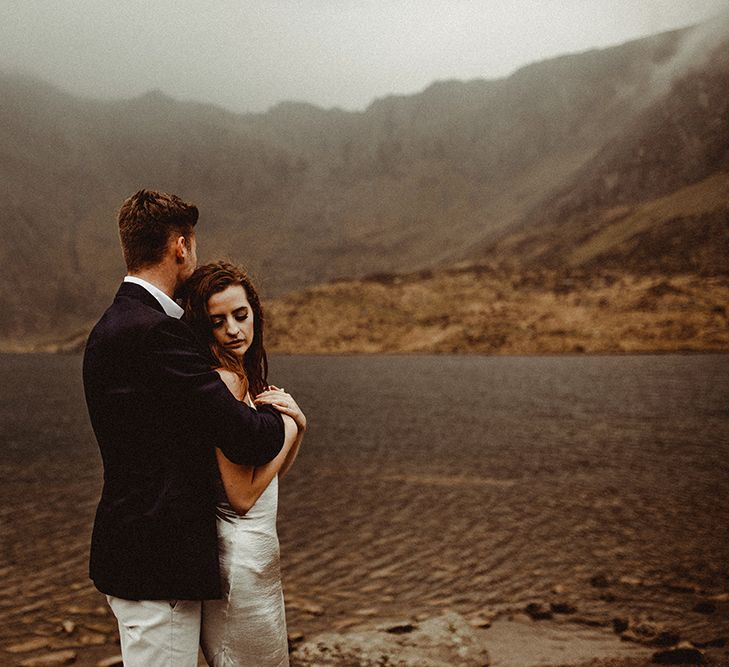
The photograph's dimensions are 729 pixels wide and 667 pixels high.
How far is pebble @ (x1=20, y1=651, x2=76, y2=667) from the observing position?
902 cm

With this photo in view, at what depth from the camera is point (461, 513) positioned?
16.8m

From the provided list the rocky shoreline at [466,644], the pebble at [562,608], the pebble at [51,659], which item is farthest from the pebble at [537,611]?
the pebble at [51,659]

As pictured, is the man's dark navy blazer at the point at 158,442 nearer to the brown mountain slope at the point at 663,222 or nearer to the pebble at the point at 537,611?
the pebble at the point at 537,611

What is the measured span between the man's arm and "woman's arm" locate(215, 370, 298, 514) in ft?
0.31

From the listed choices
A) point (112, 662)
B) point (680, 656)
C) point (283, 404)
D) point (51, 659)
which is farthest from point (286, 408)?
point (51, 659)

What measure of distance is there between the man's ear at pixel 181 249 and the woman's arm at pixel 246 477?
0.61 m

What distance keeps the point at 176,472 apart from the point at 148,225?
3.67 feet

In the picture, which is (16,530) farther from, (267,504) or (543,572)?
(267,504)

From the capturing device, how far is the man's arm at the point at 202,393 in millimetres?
2922

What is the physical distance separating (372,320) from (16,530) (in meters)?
99.9

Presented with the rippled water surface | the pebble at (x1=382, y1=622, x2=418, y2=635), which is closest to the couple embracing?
the pebble at (x1=382, y1=622, x2=418, y2=635)

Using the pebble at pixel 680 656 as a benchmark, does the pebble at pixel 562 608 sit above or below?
below

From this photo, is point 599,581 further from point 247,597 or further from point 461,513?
point 247,597

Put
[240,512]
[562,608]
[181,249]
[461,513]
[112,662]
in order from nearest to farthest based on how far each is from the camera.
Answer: [240,512], [181,249], [112,662], [562,608], [461,513]
